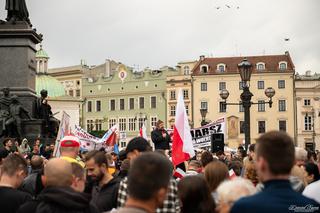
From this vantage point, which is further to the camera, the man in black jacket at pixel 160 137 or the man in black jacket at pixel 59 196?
the man in black jacket at pixel 160 137

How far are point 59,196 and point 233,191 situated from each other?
170 centimetres

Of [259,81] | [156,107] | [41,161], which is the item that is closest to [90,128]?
[156,107]

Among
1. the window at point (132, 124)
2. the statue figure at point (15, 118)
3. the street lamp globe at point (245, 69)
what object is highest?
the street lamp globe at point (245, 69)

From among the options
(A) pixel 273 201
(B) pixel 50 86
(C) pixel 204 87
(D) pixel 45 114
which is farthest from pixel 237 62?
(A) pixel 273 201

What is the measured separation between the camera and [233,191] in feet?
15.4

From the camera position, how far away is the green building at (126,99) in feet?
326

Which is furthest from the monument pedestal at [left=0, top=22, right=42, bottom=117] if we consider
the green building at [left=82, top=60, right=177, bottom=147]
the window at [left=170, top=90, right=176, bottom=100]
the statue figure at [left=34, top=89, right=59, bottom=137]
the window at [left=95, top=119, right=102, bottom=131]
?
the window at [left=95, top=119, right=102, bottom=131]

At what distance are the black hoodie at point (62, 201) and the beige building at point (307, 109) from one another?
91.5 metres

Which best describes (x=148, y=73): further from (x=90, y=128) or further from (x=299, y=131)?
(x=299, y=131)

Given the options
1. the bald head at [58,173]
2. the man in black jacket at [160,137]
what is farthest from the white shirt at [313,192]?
the man in black jacket at [160,137]

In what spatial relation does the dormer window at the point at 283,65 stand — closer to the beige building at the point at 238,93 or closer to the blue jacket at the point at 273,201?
the beige building at the point at 238,93

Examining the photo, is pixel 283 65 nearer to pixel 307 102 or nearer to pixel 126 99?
pixel 307 102

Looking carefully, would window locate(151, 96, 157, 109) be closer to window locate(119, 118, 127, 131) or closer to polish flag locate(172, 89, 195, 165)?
window locate(119, 118, 127, 131)

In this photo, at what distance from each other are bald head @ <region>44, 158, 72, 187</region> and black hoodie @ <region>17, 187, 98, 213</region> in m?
0.07
